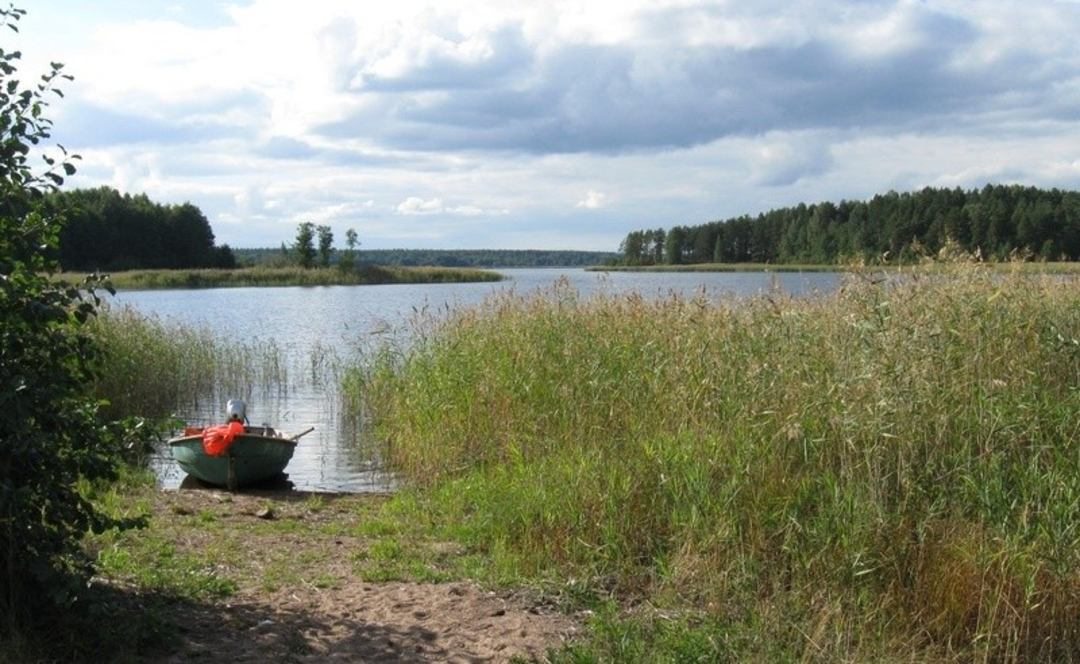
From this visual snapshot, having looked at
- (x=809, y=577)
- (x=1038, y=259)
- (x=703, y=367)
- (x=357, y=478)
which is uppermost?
(x=1038, y=259)

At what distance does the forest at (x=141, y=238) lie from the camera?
78812 mm

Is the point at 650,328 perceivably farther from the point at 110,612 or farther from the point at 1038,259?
the point at 110,612

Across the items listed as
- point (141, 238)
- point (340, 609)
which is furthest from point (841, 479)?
point (141, 238)

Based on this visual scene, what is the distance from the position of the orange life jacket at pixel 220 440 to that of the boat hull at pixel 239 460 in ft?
0.18

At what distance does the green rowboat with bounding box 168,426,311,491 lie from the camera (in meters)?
12.0

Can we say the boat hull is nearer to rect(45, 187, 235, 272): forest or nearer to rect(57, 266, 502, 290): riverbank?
rect(57, 266, 502, 290): riverbank

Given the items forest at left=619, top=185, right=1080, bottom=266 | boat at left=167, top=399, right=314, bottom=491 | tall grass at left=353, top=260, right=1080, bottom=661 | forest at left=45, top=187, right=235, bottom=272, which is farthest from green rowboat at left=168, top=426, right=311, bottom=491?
forest at left=45, top=187, right=235, bottom=272

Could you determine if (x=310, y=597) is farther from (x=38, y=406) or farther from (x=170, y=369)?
(x=170, y=369)

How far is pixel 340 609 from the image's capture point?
6316mm

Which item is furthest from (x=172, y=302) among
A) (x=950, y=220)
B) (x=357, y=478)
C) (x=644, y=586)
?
(x=644, y=586)

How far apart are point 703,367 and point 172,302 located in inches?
1773

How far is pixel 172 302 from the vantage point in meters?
49.2

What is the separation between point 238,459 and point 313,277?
62.0 m

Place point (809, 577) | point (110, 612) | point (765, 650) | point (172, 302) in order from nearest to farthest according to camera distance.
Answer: point (110, 612), point (765, 650), point (809, 577), point (172, 302)
